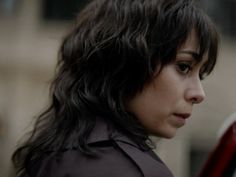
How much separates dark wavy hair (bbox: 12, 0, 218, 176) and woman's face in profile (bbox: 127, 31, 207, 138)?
26 mm

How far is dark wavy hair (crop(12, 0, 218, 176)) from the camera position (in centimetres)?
276

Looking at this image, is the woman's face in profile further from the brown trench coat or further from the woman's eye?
the brown trench coat

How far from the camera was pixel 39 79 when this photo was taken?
13258 mm

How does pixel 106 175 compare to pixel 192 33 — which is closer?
pixel 106 175

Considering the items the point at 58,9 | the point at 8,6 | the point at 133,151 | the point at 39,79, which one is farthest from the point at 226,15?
the point at 133,151

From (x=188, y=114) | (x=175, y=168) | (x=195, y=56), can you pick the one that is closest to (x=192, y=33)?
(x=195, y=56)

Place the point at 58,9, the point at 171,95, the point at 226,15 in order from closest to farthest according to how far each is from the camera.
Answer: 1. the point at 171,95
2. the point at 58,9
3. the point at 226,15

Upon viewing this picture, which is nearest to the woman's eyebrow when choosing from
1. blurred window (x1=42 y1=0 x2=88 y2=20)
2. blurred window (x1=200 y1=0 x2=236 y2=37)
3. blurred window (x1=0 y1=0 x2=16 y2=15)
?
blurred window (x1=42 y1=0 x2=88 y2=20)

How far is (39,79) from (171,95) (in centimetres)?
1054

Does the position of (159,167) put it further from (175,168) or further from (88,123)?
(175,168)

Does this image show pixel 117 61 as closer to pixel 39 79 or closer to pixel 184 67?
pixel 184 67

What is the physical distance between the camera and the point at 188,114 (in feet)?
9.45

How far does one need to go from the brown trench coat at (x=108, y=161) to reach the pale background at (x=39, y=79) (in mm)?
10295

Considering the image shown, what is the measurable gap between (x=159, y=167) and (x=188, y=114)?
327mm
